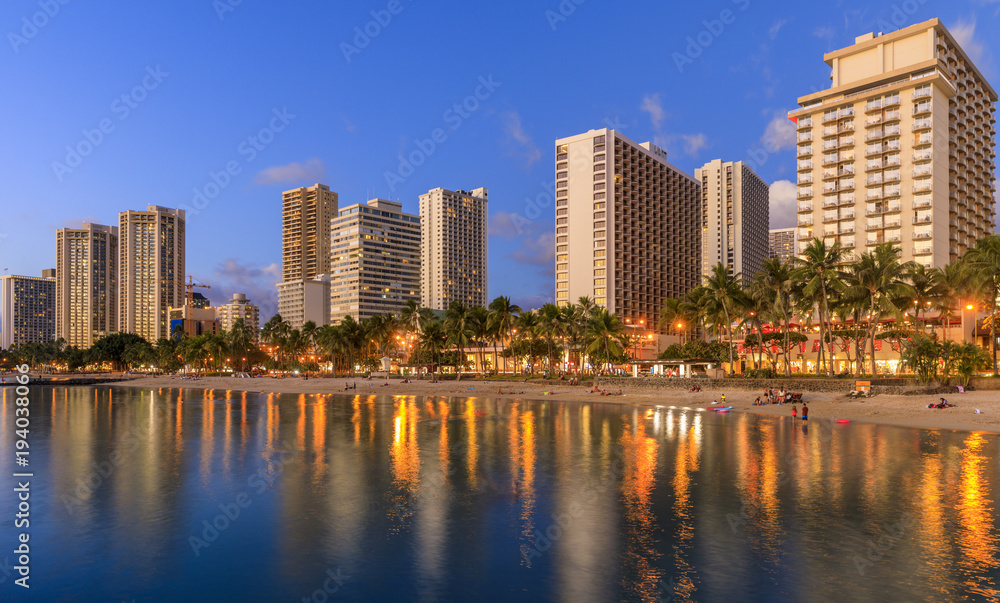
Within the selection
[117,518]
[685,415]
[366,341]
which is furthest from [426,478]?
[366,341]

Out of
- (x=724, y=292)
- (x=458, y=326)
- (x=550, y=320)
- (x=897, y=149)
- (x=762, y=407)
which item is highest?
(x=897, y=149)

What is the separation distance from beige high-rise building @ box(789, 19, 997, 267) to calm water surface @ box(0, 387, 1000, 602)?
104331mm

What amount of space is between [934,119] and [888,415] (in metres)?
102

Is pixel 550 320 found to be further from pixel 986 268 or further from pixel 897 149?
pixel 897 149

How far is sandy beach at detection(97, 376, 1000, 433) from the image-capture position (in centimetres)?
4759

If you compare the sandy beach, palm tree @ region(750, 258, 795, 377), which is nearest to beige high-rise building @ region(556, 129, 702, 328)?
the sandy beach

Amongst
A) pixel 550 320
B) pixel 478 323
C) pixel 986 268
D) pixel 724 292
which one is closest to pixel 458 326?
pixel 478 323

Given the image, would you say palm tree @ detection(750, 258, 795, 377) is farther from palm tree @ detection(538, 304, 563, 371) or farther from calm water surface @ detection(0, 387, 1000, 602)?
calm water surface @ detection(0, 387, 1000, 602)

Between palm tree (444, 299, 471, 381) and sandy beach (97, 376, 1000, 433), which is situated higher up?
palm tree (444, 299, 471, 381)

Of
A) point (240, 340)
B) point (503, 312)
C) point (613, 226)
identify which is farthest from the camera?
point (240, 340)

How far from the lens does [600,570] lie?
53.8ft

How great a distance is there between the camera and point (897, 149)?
128 meters

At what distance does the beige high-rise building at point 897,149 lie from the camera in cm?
12469

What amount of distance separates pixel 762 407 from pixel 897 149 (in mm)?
97157
